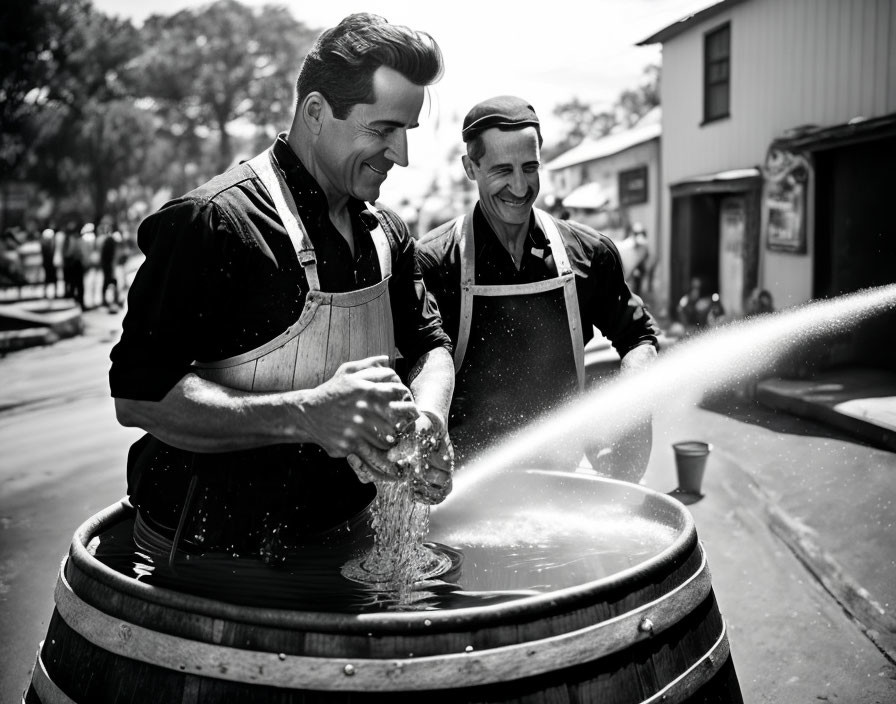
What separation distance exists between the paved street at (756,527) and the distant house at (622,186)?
942 centimetres

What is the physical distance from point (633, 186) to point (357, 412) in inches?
767

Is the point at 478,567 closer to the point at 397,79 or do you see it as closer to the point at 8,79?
the point at 397,79

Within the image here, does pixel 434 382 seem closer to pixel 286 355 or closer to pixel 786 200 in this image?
pixel 286 355

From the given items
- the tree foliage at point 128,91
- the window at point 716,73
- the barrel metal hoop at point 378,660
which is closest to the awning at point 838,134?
the window at point 716,73

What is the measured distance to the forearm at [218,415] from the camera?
5.58ft

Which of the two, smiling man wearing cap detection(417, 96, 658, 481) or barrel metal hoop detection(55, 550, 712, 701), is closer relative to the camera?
barrel metal hoop detection(55, 550, 712, 701)

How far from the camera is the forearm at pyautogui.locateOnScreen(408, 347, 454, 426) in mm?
2066

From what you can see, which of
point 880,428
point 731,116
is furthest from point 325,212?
point 731,116

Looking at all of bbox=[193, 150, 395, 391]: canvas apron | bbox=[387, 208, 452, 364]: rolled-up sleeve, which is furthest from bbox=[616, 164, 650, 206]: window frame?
bbox=[193, 150, 395, 391]: canvas apron

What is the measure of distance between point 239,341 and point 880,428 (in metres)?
6.73

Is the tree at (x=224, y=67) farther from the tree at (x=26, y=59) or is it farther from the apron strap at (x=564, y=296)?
the apron strap at (x=564, y=296)

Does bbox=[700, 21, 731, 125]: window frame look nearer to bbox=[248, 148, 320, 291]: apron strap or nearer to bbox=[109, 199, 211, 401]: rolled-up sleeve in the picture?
bbox=[248, 148, 320, 291]: apron strap

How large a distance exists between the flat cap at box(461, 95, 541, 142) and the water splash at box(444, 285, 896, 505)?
955mm

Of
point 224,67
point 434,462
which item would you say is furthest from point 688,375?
point 224,67
